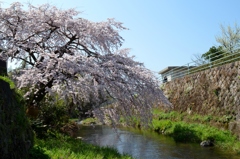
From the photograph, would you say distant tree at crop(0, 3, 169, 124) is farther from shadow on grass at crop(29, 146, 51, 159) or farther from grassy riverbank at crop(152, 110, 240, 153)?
grassy riverbank at crop(152, 110, 240, 153)

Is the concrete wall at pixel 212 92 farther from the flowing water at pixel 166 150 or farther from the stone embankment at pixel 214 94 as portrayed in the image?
the flowing water at pixel 166 150

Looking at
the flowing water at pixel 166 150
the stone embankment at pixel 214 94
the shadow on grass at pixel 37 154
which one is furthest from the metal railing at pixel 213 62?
the shadow on grass at pixel 37 154

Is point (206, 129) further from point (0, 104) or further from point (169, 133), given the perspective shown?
point (0, 104)

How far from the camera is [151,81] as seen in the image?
9.09 metres

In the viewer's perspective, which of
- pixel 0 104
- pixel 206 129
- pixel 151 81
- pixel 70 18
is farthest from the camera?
pixel 206 129

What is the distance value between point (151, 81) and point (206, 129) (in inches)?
230

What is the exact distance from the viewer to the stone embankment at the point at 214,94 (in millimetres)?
13203

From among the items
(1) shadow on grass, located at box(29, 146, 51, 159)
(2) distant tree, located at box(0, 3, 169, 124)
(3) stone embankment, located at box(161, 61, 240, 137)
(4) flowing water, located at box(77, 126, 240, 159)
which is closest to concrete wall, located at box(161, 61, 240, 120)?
(3) stone embankment, located at box(161, 61, 240, 137)

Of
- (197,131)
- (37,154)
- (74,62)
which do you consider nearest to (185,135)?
(197,131)

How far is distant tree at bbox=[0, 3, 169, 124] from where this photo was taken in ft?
26.3

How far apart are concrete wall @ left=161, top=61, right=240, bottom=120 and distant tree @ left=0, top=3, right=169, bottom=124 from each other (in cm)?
550

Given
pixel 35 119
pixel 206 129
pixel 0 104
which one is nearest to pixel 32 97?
pixel 35 119

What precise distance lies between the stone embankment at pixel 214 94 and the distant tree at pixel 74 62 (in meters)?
5.25

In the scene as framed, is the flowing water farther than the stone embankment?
No
